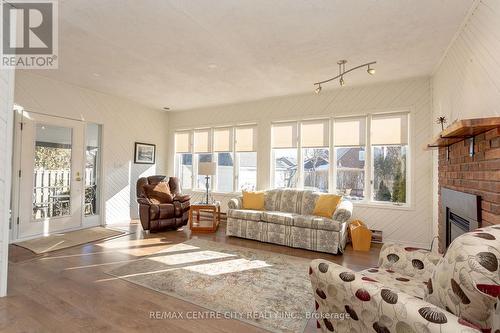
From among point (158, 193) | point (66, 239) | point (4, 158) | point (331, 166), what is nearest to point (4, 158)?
point (4, 158)

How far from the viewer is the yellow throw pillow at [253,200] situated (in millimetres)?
4918

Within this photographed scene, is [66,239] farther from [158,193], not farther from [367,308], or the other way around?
[367,308]

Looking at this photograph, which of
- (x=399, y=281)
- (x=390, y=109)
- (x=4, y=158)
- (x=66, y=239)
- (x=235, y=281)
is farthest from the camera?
(x=390, y=109)

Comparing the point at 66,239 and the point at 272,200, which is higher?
the point at 272,200

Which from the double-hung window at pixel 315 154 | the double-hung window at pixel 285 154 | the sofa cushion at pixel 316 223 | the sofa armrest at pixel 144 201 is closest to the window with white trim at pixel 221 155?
the double-hung window at pixel 285 154

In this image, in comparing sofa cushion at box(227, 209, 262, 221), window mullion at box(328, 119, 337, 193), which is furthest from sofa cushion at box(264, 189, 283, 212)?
window mullion at box(328, 119, 337, 193)

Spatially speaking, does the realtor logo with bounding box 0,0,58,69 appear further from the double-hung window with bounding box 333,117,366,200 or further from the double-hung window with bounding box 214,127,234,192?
the double-hung window with bounding box 333,117,366,200

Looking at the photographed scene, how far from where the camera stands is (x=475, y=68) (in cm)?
237

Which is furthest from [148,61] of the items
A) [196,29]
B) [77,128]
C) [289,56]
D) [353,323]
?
[353,323]

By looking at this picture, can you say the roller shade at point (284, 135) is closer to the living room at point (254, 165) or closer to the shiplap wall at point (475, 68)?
the living room at point (254, 165)

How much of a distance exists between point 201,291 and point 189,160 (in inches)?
184

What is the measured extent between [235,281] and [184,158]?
4688 millimetres

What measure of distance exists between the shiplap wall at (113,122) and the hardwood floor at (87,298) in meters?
2.08

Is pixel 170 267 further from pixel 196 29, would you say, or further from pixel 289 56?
pixel 289 56
